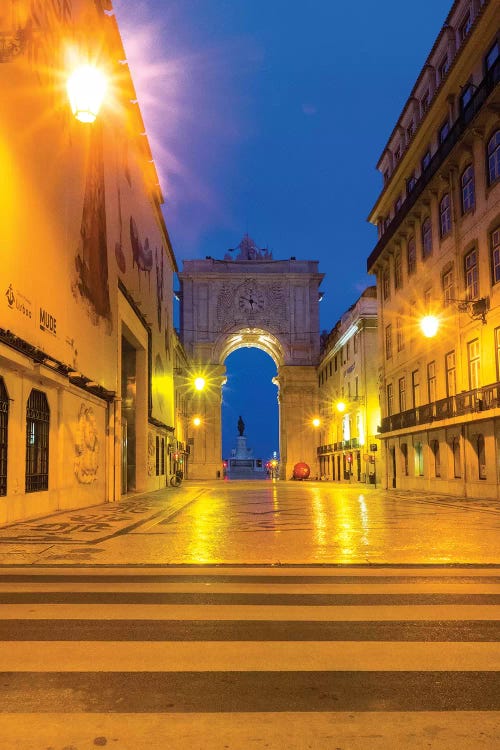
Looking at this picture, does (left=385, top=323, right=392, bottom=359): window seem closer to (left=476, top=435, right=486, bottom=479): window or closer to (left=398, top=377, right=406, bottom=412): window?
(left=398, top=377, right=406, bottom=412): window

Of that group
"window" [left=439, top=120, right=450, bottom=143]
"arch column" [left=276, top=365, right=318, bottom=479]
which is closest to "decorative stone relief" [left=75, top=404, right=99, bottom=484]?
"window" [left=439, top=120, right=450, bottom=143]

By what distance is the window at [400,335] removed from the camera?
123 feet

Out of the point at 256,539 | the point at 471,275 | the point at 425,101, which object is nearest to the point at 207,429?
the point at 425,101

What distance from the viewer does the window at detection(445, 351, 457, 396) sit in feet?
96.5

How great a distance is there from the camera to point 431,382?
32.6 metres

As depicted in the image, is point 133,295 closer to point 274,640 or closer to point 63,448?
point 63,448

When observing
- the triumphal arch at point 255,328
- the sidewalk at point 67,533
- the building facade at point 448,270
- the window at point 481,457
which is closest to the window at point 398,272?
the building facade at point 448,270

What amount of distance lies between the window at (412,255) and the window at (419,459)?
9398mm

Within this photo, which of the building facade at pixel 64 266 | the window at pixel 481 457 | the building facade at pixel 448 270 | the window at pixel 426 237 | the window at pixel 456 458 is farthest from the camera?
the window at pixel 426 237

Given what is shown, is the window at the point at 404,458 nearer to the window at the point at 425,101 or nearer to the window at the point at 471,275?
the window at the point at 471,275

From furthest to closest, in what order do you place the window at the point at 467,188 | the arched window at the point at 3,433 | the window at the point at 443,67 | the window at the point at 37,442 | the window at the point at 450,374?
1. the window at the point at 443,67
2. the window at the point at 450,374
3. the window at the point at 467,188
4. the window at the point at 37,442
5. the arched window at the point at 3,433

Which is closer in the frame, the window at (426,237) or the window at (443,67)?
the window at (443,67)

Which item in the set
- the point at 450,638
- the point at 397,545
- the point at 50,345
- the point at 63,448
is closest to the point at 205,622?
the point at 450,638

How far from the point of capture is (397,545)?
10797 millimetres
